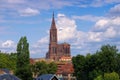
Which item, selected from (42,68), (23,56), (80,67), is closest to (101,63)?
(80,67)

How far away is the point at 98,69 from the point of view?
119 meters

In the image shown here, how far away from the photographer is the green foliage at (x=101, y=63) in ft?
386

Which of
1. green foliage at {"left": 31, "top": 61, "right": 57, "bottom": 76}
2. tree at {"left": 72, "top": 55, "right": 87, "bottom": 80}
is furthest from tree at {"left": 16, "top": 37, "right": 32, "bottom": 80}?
green foliage at {"left": 31, "top": 61, "right": 57, "bottom": 76}

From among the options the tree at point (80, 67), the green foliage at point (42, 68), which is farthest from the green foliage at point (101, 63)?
the green foliage at point (42, 68)

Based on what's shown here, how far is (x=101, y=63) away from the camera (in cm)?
11831

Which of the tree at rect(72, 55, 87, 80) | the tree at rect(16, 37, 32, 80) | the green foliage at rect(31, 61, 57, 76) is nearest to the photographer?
the tree at rect(16, 37, 32, 80)

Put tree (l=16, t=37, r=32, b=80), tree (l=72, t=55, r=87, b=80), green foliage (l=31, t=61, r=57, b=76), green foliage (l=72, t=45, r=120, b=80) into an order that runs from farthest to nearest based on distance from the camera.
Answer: green foliage (l=31, t=61, r=57, b=76) < tree (l=72, t=55, r=87, b=80) < tree (l=16, t=37, r=32, b=80) < green foliage (l=72, t=45, r=120, b=80)

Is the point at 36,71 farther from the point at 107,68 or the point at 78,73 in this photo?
the point at 107,68

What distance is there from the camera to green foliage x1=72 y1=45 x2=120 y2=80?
118m

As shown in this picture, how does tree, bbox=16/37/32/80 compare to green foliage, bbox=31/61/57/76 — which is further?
green foliage, bbox=31/61/57/76

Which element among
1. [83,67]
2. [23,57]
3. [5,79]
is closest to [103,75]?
[83,67]

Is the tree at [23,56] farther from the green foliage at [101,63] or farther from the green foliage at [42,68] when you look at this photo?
the green foliage at [42,68]

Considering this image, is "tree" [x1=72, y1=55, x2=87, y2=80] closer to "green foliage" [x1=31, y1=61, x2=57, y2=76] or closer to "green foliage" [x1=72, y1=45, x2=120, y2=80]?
"green foliage" [x1=72, y1=45, x2=120, y2=80]

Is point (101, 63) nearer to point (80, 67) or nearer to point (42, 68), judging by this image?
point (80, 67)
